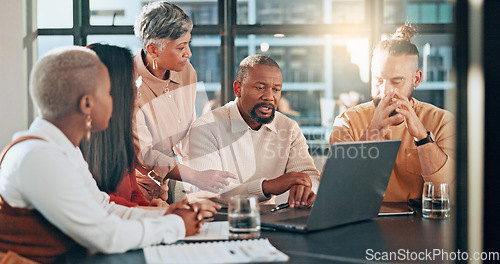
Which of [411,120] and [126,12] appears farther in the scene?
[126,12]

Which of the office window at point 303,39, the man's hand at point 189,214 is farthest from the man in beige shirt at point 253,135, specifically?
the office window at point 303,39

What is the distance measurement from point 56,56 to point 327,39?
3.70 meters

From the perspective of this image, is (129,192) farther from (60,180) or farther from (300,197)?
(60,180)

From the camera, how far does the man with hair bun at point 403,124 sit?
204cm

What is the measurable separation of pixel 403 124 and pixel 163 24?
4.02 ft

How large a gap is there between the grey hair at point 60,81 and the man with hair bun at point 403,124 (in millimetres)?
1393

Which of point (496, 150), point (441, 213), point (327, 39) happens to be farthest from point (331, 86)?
point (496, 150)

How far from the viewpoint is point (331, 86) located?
15.3 feet

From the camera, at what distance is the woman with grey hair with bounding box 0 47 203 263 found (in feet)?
3.26

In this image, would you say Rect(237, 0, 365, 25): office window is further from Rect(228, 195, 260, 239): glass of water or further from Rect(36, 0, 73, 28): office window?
Rect(228, 195, 260, 239): glass of water

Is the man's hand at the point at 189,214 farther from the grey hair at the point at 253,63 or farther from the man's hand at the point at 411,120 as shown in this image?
the grey hair at the point at 253,63

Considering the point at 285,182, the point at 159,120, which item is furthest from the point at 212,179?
the point at 159,120

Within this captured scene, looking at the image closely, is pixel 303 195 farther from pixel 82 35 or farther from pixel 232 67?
pixel 82 35

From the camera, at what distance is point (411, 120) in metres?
2.05
